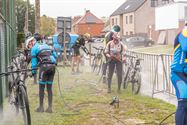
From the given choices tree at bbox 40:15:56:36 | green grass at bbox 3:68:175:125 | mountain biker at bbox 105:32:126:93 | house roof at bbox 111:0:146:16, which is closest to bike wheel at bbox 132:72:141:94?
green grass at bbox 3:68:175:125

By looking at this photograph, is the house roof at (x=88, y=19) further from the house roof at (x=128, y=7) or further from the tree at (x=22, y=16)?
the tree at (x=22, y=16)

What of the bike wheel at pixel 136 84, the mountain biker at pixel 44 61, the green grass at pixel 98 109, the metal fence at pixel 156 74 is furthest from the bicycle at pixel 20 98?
the metal fence at pixel 156 74

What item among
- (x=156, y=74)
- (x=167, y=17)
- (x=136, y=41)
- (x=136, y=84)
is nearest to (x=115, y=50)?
(x=136, y=84)

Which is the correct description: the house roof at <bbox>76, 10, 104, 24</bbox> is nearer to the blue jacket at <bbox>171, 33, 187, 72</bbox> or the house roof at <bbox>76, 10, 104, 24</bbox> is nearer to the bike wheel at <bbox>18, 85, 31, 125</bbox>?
the bike wheel at <bbox>18, 85, 31, 125</bbox>

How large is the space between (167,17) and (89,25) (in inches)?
2123

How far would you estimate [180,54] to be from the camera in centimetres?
471

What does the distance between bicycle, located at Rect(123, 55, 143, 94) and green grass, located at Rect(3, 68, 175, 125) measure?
0.93ft

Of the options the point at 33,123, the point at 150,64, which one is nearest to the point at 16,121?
the point at 33,123

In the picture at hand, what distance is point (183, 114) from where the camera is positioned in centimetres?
471

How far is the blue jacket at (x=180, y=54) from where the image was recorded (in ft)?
15.2

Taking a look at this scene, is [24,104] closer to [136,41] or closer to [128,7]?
[136,41]

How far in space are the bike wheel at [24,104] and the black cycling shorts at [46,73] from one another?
1.50 metres

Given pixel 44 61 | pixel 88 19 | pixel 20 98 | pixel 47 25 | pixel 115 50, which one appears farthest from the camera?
pixel 88 19

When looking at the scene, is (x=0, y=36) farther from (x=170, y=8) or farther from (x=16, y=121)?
(x=170, y=8)
